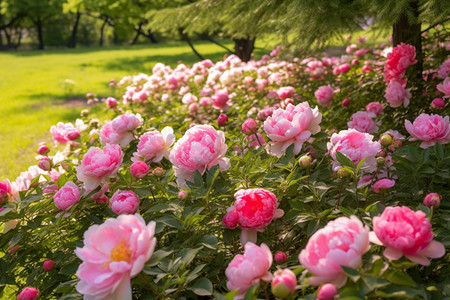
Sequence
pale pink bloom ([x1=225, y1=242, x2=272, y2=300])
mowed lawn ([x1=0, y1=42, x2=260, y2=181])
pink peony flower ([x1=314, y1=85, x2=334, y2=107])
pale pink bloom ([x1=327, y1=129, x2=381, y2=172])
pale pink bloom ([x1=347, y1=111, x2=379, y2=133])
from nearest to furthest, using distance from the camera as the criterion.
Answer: pale pink bloom ([x1=225, y1=242, x2=272, y2=300]), pale pink bloom ([x1=327, y1=129, x2=381, y2=172]), pale pink bloom ([x1=347, y1=111, x2=379, y2=133]), pink peony flower ([x1=314, y1=85, x2=334, y2=107]), mowed lawn ([x1=0, y1=42, x2=260, y2=181])

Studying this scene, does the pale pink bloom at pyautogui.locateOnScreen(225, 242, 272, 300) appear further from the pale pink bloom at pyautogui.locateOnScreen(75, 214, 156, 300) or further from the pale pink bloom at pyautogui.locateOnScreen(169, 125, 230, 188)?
the pale pink bloom at pyautogui.locateOnScreen(169, 125, 230, 188)

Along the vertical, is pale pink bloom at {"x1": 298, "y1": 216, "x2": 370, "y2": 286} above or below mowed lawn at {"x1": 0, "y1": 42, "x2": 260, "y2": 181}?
above

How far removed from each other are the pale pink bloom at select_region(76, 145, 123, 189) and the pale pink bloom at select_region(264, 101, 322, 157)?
1.74 ft

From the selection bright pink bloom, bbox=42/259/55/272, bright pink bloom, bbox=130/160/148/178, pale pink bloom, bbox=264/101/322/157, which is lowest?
bright pink bloom, bbox=42/259/55/272

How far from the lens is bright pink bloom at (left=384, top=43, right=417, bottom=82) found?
2.31 metres

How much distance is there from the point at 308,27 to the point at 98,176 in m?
1.43

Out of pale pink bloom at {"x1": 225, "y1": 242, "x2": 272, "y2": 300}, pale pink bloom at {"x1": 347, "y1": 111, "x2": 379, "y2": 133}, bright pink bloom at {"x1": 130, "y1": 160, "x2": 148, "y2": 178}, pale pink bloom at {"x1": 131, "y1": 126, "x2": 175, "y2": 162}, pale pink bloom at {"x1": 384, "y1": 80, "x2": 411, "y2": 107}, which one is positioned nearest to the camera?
pale pink bloom at {"x1": 225, "y1": 242, "x2": 272, "y2": 300}

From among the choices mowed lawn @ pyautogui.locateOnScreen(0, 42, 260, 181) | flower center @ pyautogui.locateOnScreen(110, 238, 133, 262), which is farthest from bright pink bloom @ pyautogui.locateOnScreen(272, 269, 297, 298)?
mowed lawn @ pyautogui.locateOnScreen(0, 42, 260, 181)

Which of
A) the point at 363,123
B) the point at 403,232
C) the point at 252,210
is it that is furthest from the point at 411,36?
the point at 403,232

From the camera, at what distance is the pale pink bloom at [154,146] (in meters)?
1.53

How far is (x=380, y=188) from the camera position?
128 cm

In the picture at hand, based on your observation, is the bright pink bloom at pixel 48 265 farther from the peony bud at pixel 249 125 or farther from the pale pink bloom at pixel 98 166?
the peony bud at pixel 249 125

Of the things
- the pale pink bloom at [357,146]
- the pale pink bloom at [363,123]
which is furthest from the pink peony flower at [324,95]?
the pale pink bloom at [357,146]

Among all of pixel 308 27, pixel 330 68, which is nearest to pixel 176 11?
pixel 330 68
